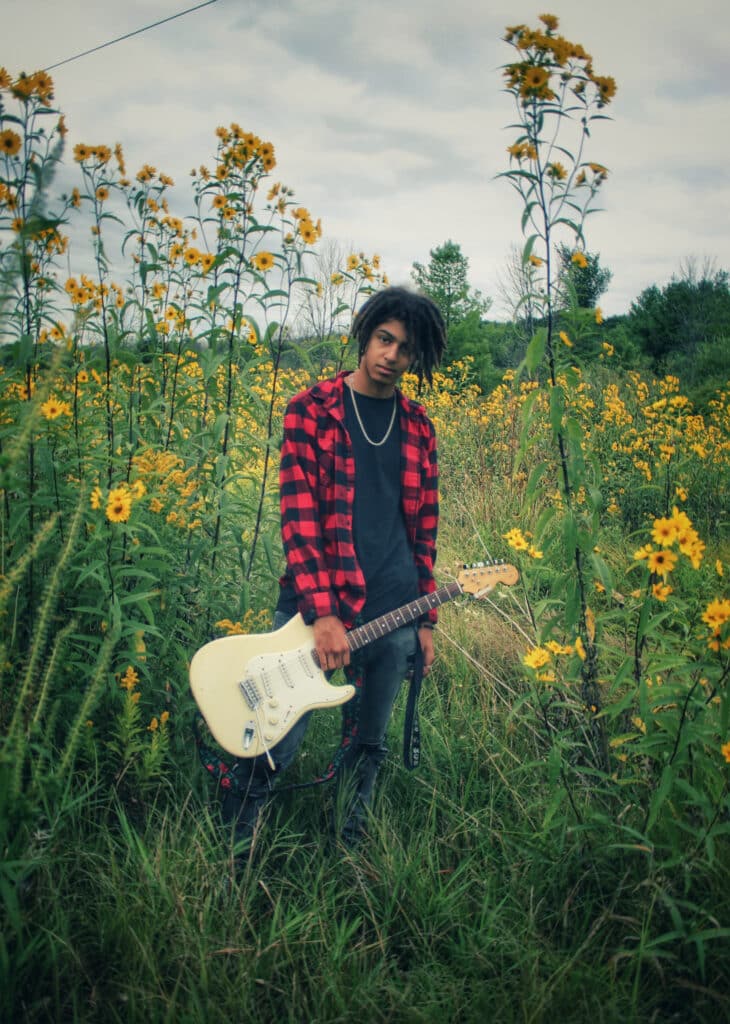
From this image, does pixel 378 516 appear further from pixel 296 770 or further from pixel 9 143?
pixel 9 143

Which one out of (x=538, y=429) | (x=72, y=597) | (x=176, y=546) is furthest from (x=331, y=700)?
(x=538, y=429)

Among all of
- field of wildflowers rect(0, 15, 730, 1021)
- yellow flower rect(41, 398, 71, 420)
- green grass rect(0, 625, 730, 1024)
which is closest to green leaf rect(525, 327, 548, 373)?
field of wildflowers rect(0, 15, 730, 1021)

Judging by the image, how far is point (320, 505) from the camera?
2107 millimetres

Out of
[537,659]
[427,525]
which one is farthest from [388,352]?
[537,659]

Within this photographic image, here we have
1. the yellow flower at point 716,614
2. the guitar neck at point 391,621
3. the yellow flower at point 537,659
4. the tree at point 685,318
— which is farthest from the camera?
the tree at point 685,318

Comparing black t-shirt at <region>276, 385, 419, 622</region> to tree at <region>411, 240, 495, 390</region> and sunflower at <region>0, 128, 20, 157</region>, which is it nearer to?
sunflower at <region>0, 128, 20, 157</region>

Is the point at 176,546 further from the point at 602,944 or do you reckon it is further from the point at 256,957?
the point at 602,944

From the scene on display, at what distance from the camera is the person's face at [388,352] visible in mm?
2086

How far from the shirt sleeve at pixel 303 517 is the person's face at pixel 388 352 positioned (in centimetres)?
29

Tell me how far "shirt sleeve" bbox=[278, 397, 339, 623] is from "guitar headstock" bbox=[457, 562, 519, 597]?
60 centimetres

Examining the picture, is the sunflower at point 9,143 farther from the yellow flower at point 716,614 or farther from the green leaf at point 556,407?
the yellow flower at point 716,614

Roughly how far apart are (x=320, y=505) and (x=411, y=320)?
742 mm

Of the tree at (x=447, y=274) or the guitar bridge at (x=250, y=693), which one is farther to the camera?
the tree at (x=447, y=274)

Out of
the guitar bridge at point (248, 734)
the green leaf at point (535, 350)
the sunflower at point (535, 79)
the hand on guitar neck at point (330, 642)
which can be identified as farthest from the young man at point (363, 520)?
the sunflower at point (535, 79)
